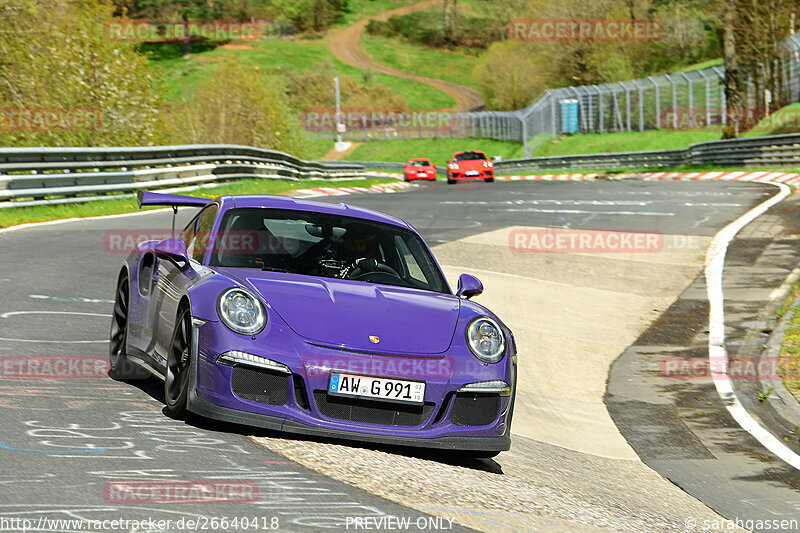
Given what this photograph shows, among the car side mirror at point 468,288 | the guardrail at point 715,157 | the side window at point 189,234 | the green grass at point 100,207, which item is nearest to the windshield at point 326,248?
the car side mirror at point 468,288

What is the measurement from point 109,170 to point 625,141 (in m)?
39.3

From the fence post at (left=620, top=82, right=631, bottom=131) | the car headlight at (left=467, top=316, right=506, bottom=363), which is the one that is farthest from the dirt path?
the car headlight at (left=467, top=316, right=506, bottom=363)

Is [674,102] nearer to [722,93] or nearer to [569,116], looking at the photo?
[722,93]

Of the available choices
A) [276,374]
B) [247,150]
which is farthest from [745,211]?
[276,374]

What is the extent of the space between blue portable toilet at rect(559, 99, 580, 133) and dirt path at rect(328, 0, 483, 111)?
46.3 meters

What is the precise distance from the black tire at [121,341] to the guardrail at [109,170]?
11560mm

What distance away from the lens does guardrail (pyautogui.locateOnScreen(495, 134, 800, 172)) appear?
33.4 m

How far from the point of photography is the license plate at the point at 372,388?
5402 millimetres

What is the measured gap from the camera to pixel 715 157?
124ft

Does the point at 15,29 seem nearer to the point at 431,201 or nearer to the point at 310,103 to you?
the point at 431,201

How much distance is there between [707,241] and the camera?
58.2 feet

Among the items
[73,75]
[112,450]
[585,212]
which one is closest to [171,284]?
[112,450]

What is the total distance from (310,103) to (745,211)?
308 ft

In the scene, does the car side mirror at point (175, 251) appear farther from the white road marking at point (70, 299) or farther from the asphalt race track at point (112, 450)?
the white road marking at point (70, 299)
